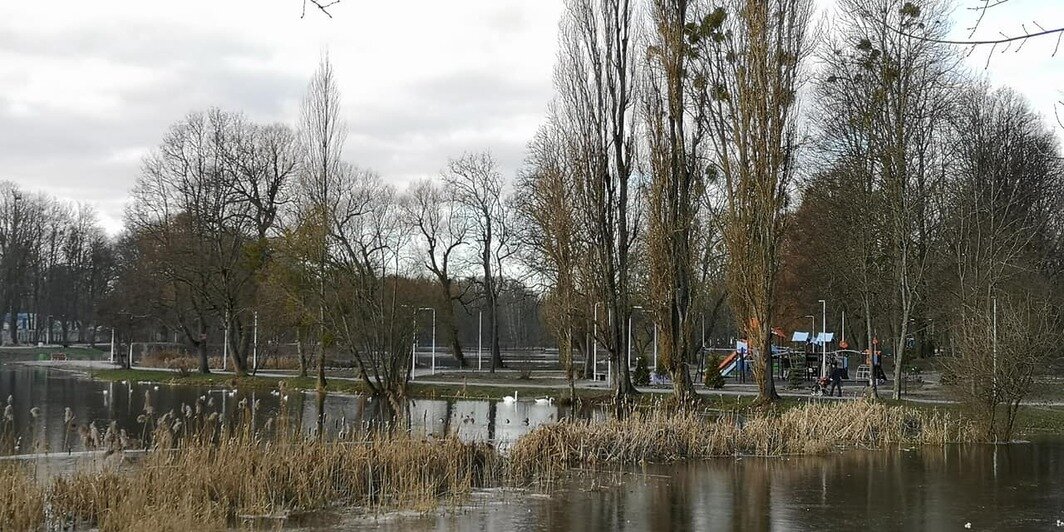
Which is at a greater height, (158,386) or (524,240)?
(524,240)

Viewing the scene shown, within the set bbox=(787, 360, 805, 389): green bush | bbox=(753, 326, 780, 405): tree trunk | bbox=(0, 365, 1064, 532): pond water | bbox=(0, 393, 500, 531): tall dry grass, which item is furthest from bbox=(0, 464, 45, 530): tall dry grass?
bbox=(787, 360, 805, 389): green bush

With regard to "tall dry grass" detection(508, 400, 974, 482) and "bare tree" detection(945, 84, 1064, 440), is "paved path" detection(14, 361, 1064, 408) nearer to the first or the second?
"bare tree" detection(945, 84, 1064, 440)

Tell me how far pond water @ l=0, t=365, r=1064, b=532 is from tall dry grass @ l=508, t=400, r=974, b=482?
45 cm

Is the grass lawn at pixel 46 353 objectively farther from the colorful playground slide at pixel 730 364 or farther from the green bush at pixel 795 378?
the green bush at pixel 795 378

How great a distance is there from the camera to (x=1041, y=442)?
19.3 meters

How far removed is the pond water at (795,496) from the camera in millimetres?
10664

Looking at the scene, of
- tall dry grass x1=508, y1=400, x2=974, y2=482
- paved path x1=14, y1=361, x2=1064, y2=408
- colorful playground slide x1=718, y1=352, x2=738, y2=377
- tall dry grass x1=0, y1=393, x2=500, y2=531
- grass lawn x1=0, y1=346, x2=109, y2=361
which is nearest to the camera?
tall dry grass x1=0, y1=393, x2=500, y2=531

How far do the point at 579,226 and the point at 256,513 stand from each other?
19001 mm

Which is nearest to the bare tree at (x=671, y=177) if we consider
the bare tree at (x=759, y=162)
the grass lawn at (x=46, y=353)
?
the bare tree at (x=759, y=162)

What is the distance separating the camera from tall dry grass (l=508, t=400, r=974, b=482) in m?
14.3

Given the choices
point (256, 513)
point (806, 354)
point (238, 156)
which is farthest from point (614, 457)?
point (238, 156)

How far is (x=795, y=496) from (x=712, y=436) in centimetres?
360

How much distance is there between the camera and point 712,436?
635 inches

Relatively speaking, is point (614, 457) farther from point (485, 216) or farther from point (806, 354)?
point (485, 216)
